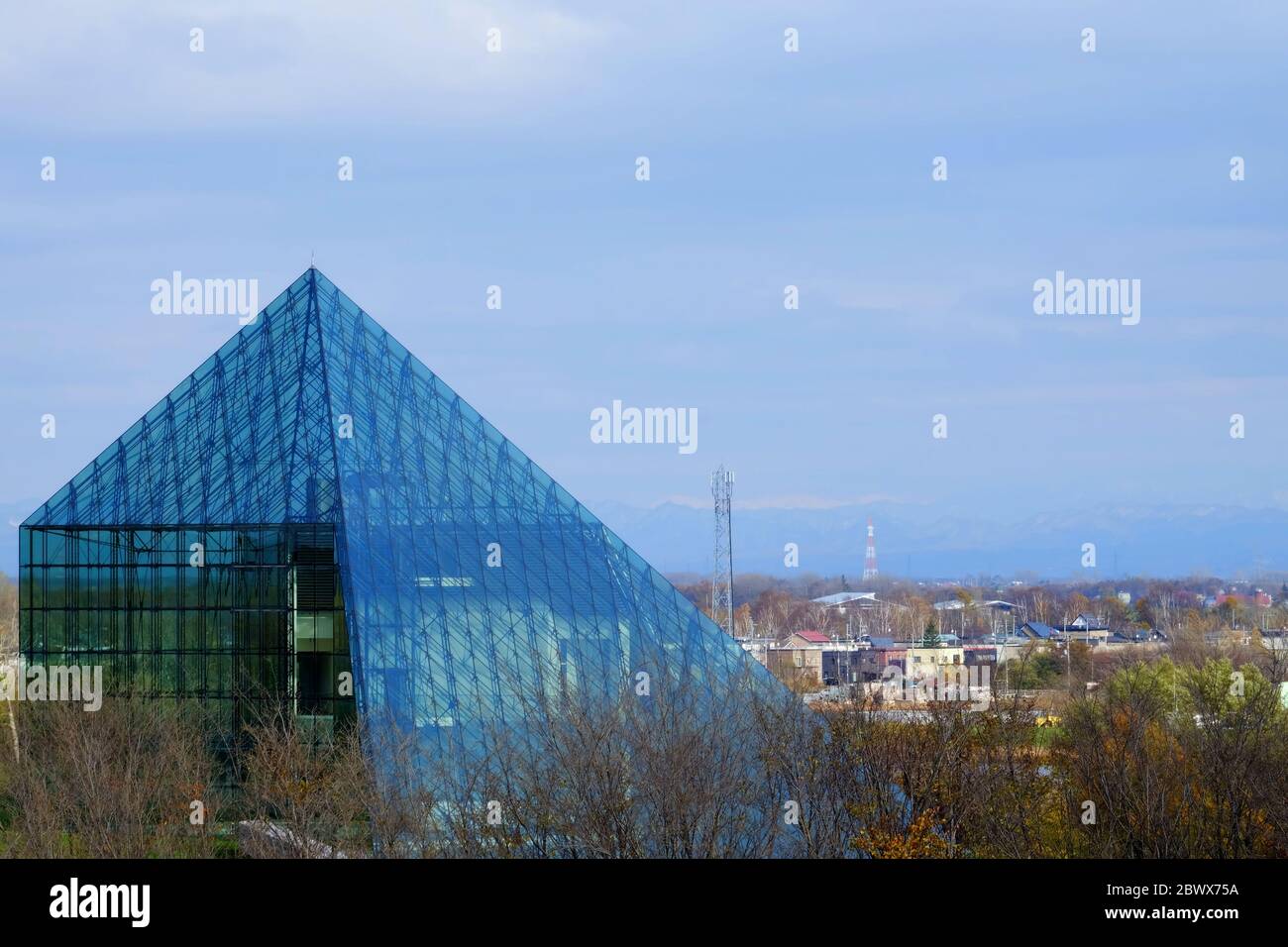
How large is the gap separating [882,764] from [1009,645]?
8240 centimetres

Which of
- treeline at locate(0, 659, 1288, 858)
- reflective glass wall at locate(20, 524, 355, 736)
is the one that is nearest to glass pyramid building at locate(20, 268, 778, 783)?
reflective glass wall at locate(20, 524, 355, 736)

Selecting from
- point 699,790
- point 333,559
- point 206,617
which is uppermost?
point 333,559

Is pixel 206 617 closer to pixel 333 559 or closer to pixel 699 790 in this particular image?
pixel 333 559

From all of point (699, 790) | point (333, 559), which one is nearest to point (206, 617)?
point (333, 559)

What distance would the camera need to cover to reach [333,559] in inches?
1756

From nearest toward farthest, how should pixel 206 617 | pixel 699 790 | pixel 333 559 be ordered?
pixel 699 790, pixel 333 559, pixel 206 617

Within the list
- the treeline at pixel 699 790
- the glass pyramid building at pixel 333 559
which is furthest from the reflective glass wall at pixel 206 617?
the treeline at pixel 699 790

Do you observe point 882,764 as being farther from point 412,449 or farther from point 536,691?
point 412,449

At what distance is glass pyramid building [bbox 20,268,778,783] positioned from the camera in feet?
138

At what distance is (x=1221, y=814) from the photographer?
1281 inches

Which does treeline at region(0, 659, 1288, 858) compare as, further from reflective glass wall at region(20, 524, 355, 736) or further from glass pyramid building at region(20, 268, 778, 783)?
reflective glass wall at region(20, 524, 355, 736)

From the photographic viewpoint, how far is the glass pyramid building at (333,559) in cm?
4219

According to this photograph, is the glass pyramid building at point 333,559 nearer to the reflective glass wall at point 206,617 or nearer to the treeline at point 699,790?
the reflective glass wall at point 206,617

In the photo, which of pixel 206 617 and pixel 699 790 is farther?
pixel 206 617
